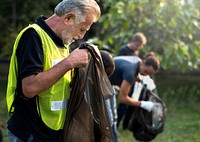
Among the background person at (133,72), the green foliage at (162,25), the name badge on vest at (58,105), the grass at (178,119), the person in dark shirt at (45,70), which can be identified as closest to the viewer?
the person in dark shirt at (45,70)

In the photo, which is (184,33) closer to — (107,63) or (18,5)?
(107,63)

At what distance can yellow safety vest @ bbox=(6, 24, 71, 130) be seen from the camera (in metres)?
2.16

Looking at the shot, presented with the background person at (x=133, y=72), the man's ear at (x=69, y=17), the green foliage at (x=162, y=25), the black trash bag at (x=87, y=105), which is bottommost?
the green foliage at (x=162, y=25)

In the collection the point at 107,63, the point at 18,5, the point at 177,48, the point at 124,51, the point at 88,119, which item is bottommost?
the point at 18,5

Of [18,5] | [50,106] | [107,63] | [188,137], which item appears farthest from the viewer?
[18,5]

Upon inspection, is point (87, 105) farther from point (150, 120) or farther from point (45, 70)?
point (150, 120)

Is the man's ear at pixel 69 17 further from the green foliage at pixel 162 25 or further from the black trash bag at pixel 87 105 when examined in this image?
the green foliage at pixel 162 25

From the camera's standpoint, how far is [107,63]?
3.88 metres

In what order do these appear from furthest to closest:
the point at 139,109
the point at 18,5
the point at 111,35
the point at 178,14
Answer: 1. the point at 18,5
2. the point at 111,35
3. the point at 178,14
4. the point at 139,109

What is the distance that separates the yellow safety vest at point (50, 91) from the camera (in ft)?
7.09

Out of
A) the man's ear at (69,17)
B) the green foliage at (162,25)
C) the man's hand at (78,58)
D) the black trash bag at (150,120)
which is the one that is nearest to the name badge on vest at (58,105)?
the man's hand at (78,58)

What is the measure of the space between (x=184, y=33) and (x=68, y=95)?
20.2 ft

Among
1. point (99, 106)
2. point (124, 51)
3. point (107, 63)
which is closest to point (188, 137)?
point (124, 51)

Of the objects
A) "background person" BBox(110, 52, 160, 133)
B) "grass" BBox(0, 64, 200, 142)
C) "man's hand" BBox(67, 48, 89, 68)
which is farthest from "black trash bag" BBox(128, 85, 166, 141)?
"man's hand" BBox(67, 48, 89, 68)
